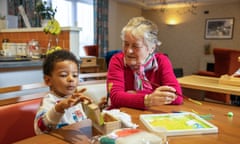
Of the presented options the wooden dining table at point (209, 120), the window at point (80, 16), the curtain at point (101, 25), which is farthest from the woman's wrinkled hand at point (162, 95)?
the curtain at point (101, 25)

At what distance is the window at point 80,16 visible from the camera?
5223 millimetres

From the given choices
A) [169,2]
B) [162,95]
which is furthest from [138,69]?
[169,2]

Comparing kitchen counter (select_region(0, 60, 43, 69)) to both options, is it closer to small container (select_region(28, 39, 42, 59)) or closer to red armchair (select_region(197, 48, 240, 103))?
small container (select_region(28, 39, 42, 59))

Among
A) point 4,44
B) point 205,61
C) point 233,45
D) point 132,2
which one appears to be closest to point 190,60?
point 205,61

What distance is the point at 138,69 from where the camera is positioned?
131cm

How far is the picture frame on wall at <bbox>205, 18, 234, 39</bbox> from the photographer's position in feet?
20.5

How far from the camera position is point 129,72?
4.39 ft

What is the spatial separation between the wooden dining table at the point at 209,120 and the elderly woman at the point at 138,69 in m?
0.08

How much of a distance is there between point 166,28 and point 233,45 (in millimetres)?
2037

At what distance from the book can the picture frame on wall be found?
6.04 meters

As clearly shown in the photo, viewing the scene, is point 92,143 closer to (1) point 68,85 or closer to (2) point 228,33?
(1) point 68,85

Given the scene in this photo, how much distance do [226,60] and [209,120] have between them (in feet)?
9.11

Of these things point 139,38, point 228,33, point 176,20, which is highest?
point 176,20

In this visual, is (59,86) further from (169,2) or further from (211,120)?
(169,2)
